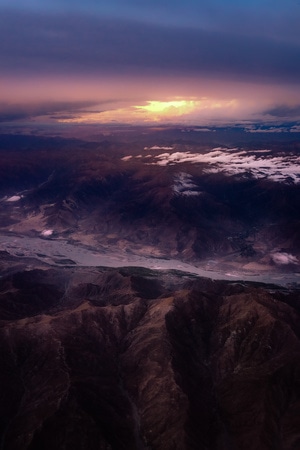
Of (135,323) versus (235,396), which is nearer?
(235,396)

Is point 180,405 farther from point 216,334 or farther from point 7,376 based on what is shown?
point 7,376

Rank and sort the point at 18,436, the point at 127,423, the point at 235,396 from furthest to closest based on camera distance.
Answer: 1. the point at 235,396
2. the point at 127,423
3. the point at 18,436

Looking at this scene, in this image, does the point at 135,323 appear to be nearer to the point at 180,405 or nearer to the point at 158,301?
the point at 158,301

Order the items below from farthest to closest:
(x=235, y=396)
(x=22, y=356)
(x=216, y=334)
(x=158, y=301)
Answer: (x=158, y=301)
(x=216, y=334)
(x=22, y=356)
(x=235, y=396)

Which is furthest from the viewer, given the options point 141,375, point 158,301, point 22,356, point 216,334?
point 158,301

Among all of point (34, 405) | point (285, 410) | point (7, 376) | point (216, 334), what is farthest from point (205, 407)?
point (7, 376)

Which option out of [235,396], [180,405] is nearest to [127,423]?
[180,405]
